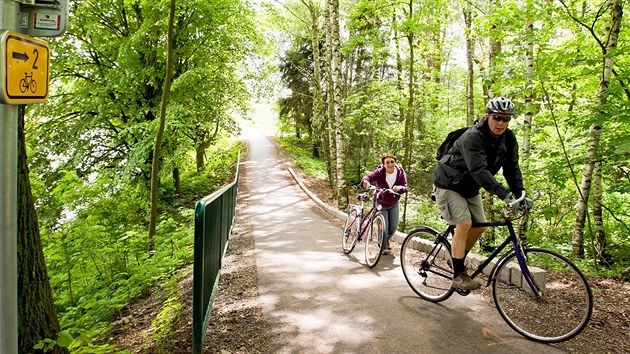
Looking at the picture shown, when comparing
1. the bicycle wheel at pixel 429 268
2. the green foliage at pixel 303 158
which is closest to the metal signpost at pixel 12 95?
the bicycle wheel at pixel 429 268

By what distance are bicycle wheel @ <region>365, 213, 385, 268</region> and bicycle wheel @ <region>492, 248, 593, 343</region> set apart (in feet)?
7.88

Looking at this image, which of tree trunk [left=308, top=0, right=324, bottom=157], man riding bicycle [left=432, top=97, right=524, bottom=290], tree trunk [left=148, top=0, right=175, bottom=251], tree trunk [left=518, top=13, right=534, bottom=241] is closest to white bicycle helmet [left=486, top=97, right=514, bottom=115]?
man riding bicycle [left=432, top=97, right=524, bottom=290]

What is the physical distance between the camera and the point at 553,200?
10859 millimetres

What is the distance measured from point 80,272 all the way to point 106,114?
26.6 ft

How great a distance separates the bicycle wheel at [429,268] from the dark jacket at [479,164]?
939 mm

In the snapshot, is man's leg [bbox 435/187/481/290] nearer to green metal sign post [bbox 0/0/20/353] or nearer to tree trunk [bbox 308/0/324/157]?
green metal sign post [bbox 0/0/20/353]

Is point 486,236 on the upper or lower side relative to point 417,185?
lower

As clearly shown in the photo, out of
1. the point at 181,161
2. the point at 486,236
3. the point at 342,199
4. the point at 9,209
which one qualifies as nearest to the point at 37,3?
the point at 9,209

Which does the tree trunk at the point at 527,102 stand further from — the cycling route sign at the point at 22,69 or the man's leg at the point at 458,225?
the cycling route sign at the point at 22,69

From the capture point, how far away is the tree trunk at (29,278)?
120 inches

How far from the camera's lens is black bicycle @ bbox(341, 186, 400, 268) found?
6.52 meters

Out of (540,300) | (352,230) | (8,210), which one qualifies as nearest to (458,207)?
(540,300)

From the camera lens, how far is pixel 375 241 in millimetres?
6738

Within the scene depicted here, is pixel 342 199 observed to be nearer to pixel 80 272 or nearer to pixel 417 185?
pixel 417 185
